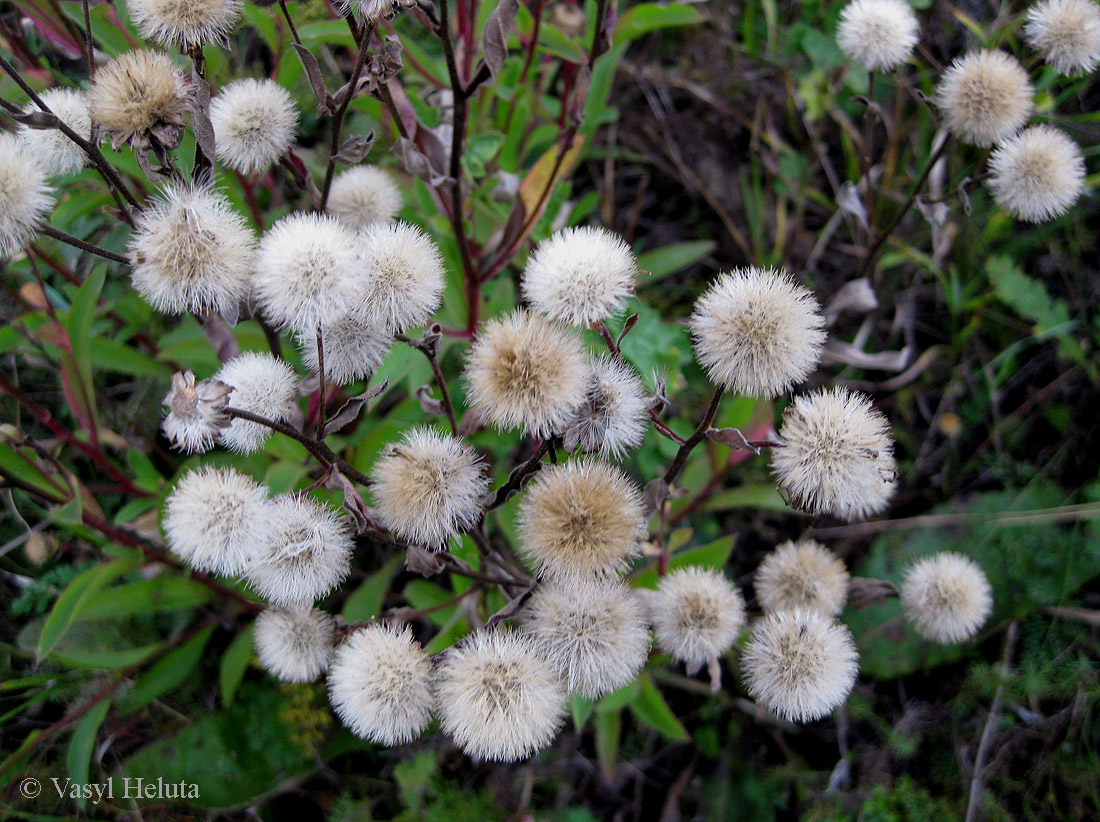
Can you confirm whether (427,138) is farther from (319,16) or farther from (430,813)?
(430,813)

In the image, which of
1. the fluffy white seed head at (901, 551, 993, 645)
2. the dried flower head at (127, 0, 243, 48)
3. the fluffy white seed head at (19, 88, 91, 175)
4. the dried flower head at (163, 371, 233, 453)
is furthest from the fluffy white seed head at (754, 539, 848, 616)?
the fluffy white seed head at (19, 88, 91, 175)

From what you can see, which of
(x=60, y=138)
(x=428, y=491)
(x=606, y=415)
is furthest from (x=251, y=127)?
(x=606, y=415)

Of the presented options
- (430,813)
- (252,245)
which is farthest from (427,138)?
(430,813)

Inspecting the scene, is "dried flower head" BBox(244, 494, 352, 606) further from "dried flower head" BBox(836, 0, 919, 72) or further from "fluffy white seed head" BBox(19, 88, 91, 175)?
"dried flower head" BBox(836, 0, 919, 72)

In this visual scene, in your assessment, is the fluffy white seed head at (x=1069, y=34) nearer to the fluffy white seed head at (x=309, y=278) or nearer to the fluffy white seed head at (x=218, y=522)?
the fluffy white seed head at (x=309, y=278)

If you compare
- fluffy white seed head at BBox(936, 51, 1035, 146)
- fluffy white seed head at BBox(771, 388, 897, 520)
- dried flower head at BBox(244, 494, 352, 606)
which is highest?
fluffy white seed head at BBox(936, 51, 1035, 146)

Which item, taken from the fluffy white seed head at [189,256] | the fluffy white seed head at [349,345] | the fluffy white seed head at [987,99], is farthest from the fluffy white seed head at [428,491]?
the fluffy white seed head at [987,99]
